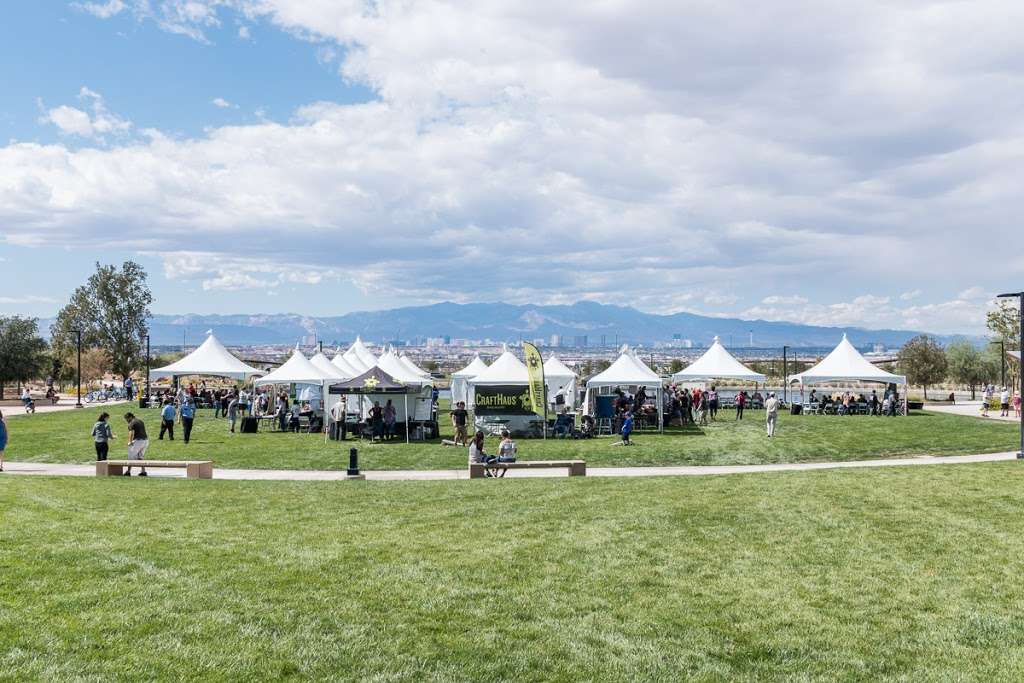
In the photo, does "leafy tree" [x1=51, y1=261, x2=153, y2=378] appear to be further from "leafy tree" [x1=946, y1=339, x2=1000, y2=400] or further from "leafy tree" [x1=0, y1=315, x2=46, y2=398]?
"leafy tree" [x1=946, y1=339, x2=1000, y2=400]

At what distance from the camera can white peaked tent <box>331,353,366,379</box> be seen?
4021 centimetres

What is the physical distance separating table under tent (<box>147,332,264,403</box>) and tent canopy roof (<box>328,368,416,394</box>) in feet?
43.6

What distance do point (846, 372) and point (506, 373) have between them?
17328 millimetres

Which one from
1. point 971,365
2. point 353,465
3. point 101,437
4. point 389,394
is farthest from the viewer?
point 971,365

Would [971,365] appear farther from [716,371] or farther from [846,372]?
[716,371]

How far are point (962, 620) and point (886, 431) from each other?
22689 mm

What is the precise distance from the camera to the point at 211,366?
131 feet

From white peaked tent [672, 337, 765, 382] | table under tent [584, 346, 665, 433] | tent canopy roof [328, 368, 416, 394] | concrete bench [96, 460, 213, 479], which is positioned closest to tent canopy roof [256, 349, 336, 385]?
tent canopy roof [328, 368, 416, 394]

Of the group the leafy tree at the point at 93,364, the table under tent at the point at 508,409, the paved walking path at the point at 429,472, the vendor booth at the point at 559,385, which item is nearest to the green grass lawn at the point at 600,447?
the paved walking path at the point at 429,472

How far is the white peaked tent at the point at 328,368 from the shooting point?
115ft

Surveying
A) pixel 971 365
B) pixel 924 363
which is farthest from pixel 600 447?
pixel 971 365

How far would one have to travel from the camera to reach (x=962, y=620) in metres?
8.41

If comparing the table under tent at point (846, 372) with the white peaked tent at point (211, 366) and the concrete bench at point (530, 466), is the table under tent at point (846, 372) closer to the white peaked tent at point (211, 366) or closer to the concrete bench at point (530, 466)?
the concrete bench at point (530, 466)

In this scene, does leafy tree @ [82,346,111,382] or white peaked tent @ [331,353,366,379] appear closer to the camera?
white peaked tent @ [331,353,366,379]
